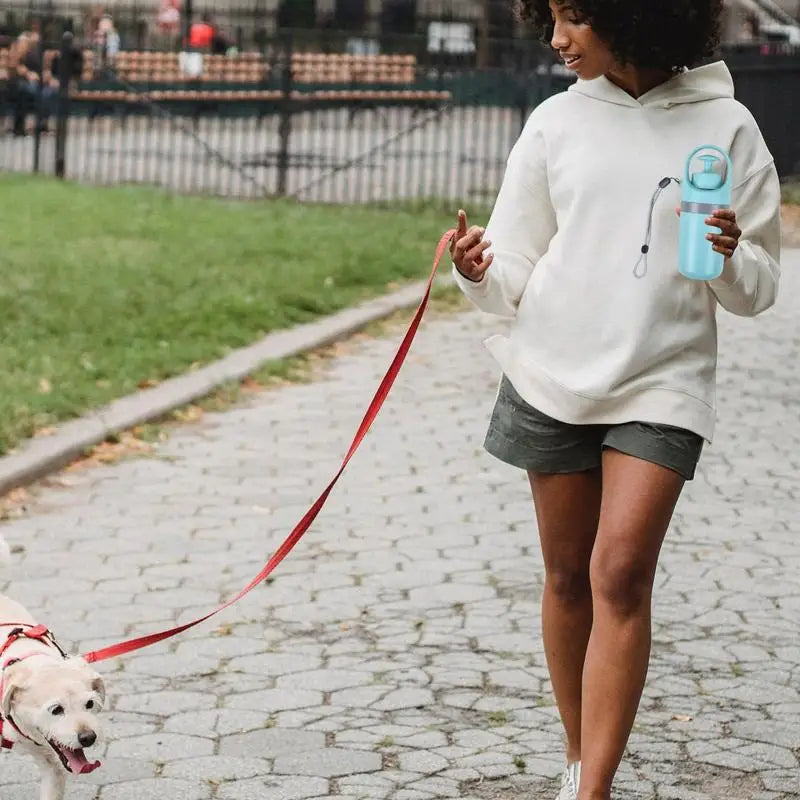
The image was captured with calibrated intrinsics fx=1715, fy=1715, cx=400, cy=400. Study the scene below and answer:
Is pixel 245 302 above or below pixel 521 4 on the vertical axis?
below

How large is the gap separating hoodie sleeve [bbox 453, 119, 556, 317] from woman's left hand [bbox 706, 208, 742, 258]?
0.48 m

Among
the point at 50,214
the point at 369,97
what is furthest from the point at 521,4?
the point at 369,97

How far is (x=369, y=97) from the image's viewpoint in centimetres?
2180

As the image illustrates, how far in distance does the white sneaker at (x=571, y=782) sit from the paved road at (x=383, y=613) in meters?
0.24

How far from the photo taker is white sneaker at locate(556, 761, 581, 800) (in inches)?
156

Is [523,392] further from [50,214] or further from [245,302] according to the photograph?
[50,214]

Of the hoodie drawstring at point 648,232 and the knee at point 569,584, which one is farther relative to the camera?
the knee at point 569,584

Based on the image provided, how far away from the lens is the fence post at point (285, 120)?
18.6 metres

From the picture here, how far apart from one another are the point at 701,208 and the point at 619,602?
86cm

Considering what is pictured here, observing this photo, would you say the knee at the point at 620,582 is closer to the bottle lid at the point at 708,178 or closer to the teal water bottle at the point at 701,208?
the teal water bottle at the point at 701,208

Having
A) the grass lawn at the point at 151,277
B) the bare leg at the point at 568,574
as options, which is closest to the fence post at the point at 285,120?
the grass lawn at the point at 151,277

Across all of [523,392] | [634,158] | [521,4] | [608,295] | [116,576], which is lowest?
[116,576]

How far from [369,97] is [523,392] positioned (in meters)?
18.4

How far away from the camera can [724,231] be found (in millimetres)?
3379
